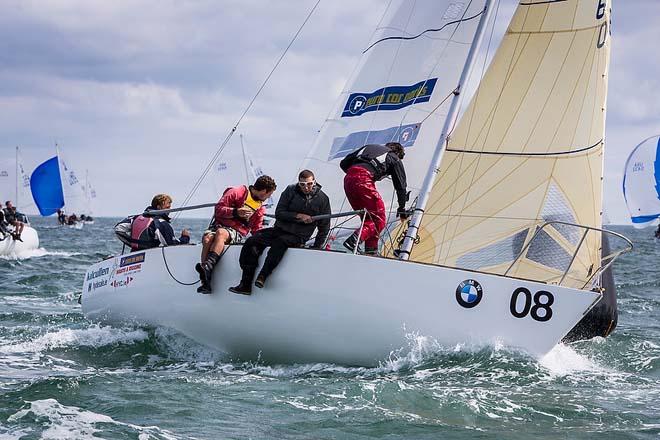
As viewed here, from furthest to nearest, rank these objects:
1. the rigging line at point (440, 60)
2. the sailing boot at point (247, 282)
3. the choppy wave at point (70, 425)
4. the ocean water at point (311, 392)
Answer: the rigging line at point (440, 60)
the sailing boot at point (247, 282)
the ocean water at point (311, 392)
the choppy wave at point (70, 425)

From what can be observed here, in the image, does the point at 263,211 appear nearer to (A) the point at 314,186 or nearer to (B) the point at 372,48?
(A) the point at 314,186

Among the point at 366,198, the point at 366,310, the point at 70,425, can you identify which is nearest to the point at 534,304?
the point at 366,310

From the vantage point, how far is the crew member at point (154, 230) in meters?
8.91

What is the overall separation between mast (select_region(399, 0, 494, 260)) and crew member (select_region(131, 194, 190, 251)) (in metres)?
2.44

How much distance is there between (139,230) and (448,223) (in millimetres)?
3094

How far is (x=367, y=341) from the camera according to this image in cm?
706

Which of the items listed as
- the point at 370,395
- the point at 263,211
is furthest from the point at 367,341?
the point at 263,211

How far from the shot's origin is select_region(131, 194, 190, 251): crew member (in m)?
8.91

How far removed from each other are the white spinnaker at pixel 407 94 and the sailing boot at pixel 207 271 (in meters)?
1.95

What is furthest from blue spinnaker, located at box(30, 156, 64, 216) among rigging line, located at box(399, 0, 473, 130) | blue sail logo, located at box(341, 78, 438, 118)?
rigging line, located at box(399, 0, 473, 130)

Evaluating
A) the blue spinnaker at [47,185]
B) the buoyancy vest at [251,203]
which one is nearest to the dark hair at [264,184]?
the buoyancy vest at [251,203]

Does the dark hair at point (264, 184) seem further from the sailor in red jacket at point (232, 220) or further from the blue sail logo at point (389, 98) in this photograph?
the blue sail logo at point (389, 98)

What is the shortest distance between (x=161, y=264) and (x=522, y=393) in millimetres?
3570

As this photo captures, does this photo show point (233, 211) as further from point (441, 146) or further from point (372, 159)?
point (441, 146)
